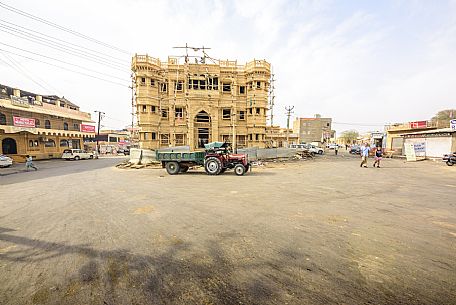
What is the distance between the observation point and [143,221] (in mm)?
5113

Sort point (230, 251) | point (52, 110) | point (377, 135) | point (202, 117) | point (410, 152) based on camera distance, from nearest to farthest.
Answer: point (230, 251)
point (410, 152)
point (202, 117)
point (52, 110)
point (377, 135)

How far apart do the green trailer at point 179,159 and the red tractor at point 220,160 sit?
54 cm

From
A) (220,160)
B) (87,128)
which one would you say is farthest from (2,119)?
(220,160)

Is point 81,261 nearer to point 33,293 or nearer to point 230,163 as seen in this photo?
point 33,293

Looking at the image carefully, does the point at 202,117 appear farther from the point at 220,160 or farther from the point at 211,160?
the point at 220,160

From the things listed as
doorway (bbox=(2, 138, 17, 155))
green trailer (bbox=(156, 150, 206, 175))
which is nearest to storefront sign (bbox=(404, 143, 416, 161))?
green trailer (bbox=(156, 150, 206, 175))

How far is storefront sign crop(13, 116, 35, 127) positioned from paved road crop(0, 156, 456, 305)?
25028 millimetres

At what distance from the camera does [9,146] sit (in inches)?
963

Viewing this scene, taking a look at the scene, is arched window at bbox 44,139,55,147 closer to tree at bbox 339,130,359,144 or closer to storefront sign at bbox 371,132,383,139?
storefront sign at bbox 371,132,383,139

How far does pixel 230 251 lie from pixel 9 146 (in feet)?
112

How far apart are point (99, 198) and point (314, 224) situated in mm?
7299

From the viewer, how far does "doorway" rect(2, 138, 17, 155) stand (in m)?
23.9

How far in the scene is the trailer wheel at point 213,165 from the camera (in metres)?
12.7

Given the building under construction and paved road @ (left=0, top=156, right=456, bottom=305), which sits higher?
the building under construction
